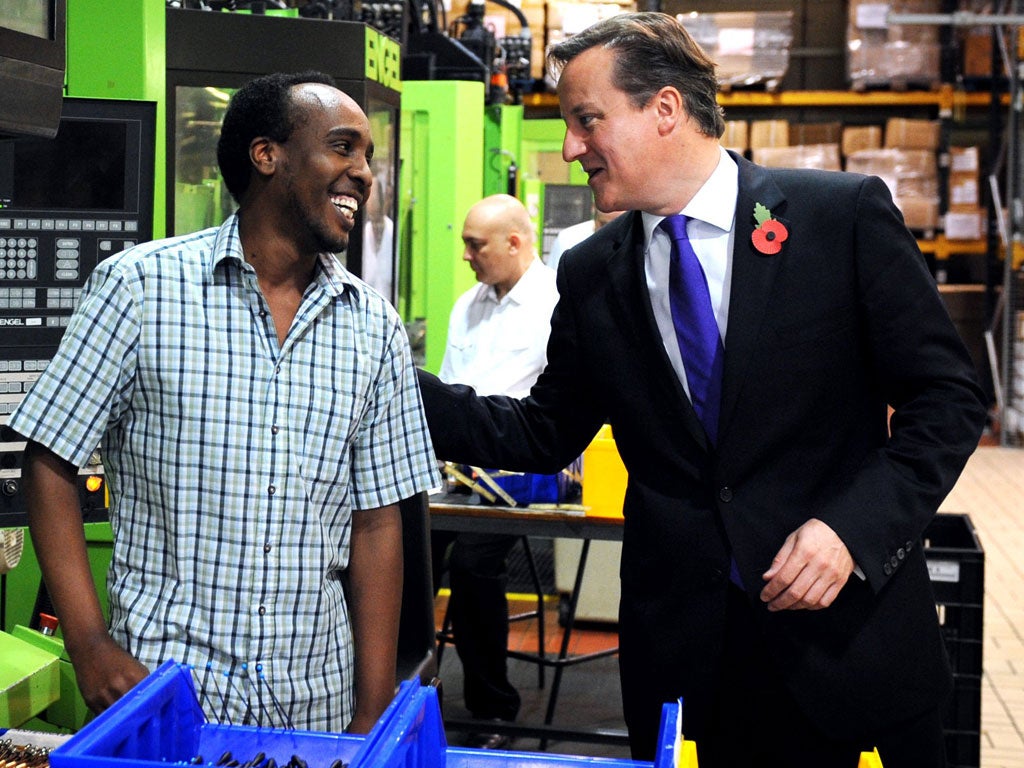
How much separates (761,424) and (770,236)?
0.94ft

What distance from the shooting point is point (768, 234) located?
75.8 inches

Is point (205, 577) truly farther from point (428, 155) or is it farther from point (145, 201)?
point (428, 155)

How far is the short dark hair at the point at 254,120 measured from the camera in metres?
1.90

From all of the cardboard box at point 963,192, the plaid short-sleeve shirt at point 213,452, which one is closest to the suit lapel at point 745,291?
the plaid short-sleeve shirt at point 213,452

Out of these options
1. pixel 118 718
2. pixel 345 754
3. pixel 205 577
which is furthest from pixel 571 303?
pixel 118 718

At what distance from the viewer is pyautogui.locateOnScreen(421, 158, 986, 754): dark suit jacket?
185 cm

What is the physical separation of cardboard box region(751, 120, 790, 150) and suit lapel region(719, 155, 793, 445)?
1067 cm

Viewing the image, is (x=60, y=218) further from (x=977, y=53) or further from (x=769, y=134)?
(x=977, y=53)

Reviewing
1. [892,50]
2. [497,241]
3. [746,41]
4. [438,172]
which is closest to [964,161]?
[892,50]

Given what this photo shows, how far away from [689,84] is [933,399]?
2.01 feet

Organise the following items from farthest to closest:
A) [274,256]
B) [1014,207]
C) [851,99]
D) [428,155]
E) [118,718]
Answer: [851,99], [1014,207], [428,155], [274,256], [118,718]

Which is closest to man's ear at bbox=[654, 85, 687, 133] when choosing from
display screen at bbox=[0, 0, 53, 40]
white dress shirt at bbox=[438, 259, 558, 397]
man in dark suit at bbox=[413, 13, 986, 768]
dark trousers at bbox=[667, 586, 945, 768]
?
man in dark suit at bbox=[413, 13, 986, 768]

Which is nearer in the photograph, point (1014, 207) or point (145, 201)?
point (145, 201)

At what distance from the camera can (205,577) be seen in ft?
5.83
